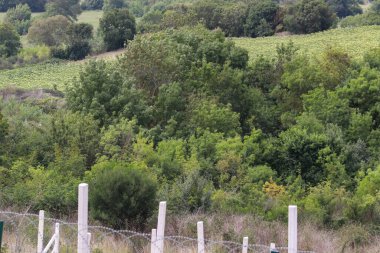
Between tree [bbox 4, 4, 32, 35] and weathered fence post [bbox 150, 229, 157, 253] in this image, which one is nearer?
weathered fence post [bbox 150, 229, 157, 253]

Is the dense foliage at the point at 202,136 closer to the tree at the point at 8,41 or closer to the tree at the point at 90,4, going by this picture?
the tree at the point at 8,41

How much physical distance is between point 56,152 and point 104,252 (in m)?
A: 13.8

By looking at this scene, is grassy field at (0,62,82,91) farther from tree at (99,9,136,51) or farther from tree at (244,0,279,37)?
tree at (244,0,279,37)

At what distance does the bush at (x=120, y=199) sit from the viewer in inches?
648

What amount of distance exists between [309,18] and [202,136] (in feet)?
153

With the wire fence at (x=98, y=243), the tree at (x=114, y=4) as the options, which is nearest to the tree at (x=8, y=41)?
the tree at (x=114, y=4)

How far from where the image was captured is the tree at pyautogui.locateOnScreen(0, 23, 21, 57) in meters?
78.9

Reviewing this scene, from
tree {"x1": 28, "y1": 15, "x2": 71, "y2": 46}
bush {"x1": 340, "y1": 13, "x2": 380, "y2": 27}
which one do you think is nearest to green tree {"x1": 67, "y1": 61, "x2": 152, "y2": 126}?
bush {"x1": 340, "y1": 13, "x2": 380, "y2": 27}

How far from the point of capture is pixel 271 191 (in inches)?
988

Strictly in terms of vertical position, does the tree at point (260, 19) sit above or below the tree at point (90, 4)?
above

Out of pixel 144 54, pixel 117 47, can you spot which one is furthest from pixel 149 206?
pixel 117 47

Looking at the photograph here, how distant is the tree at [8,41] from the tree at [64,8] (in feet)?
79.0

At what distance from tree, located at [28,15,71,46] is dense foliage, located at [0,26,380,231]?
43.4 metres

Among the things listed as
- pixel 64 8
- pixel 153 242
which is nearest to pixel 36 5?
pixel 64 8
